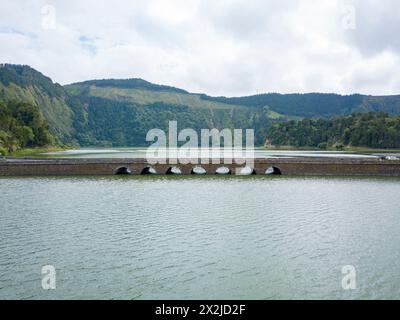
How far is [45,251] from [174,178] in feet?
145

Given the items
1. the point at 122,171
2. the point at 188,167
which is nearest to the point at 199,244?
the point at 188,167

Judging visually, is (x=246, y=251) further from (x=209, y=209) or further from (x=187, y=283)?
(x=209, y=209)

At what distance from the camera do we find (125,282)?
69.3ft

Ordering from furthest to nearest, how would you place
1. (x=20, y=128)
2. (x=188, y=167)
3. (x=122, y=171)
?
1. (x=20, y=128)
2. (x=122, y=171)
3. (x=188, y=167)

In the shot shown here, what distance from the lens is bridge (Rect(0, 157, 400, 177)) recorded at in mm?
71812

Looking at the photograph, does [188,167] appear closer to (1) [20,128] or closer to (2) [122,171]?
(2) [122,171]

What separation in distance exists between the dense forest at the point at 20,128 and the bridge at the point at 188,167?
4232cm

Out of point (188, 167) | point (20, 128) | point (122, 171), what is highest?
point (20, 128)

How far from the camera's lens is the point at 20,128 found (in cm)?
13500

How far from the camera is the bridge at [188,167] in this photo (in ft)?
236

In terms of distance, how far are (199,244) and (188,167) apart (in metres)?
47.5

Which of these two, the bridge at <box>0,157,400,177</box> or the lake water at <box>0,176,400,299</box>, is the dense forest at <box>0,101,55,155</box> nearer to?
the bridge at <box>0,157,400,177</box>

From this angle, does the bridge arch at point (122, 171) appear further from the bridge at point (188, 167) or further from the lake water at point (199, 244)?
the lake water at point (199, 244)
